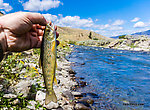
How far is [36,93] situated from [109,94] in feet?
17.2

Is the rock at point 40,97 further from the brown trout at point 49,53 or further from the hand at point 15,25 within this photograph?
the brown trout at point 49,53

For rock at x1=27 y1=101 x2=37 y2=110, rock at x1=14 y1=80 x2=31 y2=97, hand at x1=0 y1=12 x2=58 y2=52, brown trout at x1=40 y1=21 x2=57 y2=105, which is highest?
hand at x1=0 y1=12 x2=58 y2=52

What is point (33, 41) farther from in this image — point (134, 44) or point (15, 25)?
point (134, 44)

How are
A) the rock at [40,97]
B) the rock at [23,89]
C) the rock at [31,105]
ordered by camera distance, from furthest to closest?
the rock at [40,97] → the rock at [23,89] → the rock at [31,105]

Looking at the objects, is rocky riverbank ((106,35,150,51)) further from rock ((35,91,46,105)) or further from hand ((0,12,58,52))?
hand ((0,12,58,52))

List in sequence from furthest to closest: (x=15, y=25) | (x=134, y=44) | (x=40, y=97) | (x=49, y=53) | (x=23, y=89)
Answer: (x=134, y=44)
(x=40, y=97)
(x=23, y=89)
(x=15, y=25)
(x=49, y=53)

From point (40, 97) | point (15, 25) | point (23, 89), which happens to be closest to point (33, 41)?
point (15, 25)

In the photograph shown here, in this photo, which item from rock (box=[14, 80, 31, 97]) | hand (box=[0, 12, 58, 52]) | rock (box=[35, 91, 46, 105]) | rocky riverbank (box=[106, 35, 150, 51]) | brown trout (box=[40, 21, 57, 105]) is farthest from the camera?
rocky riverbank (box=[106, 35, 150, 51])

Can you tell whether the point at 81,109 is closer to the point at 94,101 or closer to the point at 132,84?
the point at 94,101

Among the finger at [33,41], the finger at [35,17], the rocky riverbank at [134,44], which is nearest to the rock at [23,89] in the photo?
the finger at [33,41]

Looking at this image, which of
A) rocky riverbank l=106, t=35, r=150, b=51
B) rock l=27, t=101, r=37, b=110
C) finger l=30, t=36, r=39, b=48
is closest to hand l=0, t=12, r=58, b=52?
finger l=30, t=36, r=39, b=48

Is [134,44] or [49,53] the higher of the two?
[134,44]

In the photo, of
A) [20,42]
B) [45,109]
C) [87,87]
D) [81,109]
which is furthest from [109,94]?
[20,42]

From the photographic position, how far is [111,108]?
717 cm
